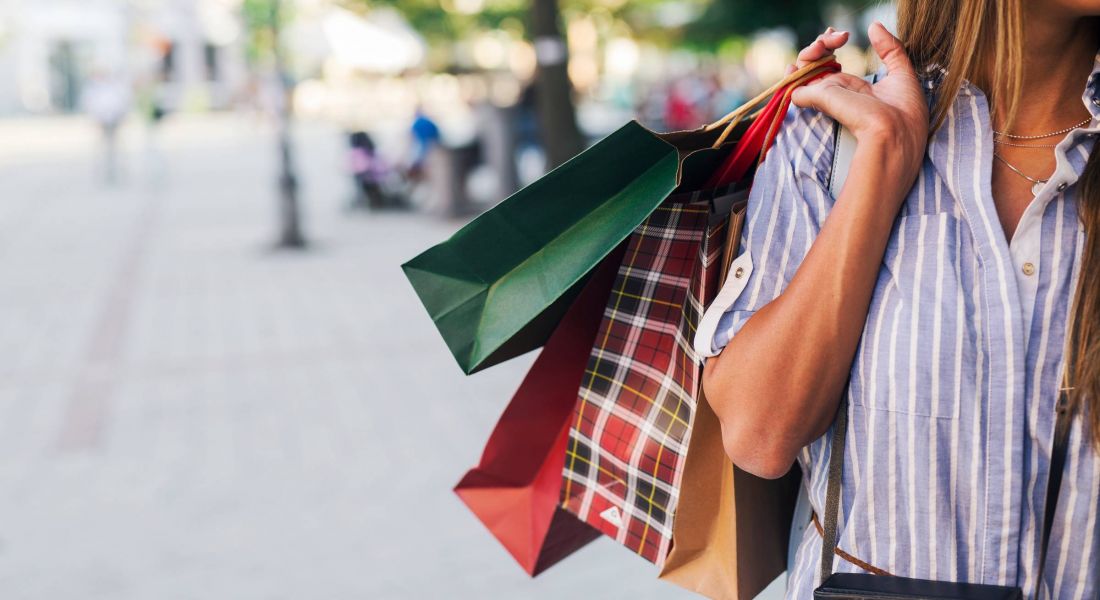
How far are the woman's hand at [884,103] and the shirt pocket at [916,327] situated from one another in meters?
0.09

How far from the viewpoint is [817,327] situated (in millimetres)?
1251

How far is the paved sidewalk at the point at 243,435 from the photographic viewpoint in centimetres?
419

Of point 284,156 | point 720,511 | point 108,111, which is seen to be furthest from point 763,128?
point 108,111

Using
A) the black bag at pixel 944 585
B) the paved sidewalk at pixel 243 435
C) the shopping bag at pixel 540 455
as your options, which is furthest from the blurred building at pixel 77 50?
the black bag at pixel 944 585

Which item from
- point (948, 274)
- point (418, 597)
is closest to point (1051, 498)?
point (948, 274)

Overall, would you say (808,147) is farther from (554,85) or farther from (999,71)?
(554,85)

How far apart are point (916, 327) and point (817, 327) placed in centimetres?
11

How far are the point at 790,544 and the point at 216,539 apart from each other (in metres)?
3.38

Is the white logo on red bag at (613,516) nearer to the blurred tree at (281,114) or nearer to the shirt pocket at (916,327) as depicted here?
the shirt pocket at (916,327)

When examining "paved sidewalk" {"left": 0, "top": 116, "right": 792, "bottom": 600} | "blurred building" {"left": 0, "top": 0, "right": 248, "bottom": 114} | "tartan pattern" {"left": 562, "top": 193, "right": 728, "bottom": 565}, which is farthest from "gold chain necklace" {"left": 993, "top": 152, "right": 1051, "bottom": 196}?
"blurred building" {"left": 0, "top": 0, "right": 248, "bottom": 114}

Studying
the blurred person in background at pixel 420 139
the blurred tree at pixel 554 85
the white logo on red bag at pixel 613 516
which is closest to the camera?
the white logo on red bag at pixel 613 516

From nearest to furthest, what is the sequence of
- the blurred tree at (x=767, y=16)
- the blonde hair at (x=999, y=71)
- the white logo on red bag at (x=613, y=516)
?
the blonde hair at (x=999, y=71) < the white logo on red bag at (x=613, y=516) < the blurred tree at (x=767, y=16)

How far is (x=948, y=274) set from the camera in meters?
1.25

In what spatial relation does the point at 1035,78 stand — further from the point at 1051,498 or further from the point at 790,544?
the point at 790,544
